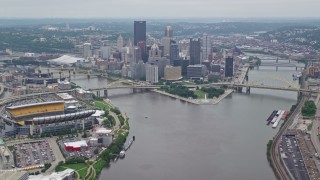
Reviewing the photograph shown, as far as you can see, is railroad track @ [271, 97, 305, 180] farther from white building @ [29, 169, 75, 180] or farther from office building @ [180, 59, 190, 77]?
office building @ [180, 59, 190, 77]

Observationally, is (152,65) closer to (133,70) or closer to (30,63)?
(133,70)

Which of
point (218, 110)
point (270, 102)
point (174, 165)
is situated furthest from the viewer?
point (270, 102)

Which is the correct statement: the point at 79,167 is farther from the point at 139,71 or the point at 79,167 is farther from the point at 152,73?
the point at 139,71

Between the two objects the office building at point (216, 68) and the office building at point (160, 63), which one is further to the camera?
the office building at point (216, 68)

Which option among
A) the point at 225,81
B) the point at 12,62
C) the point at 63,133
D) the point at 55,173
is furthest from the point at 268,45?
the point at 55,173

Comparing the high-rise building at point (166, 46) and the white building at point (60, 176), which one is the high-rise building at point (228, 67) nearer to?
the high-rise building at point (166, 46)

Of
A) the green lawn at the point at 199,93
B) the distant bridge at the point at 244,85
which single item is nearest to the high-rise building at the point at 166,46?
the distant bridge at the point at 244,85
